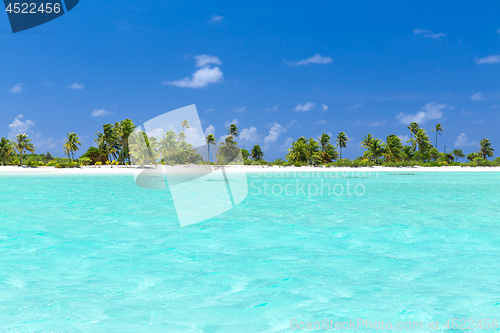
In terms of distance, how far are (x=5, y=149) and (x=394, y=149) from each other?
8037cm

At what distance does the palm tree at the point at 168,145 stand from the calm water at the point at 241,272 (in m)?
68.5

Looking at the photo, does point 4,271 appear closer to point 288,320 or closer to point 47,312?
point 47,312

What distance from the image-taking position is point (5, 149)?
74.1 metres

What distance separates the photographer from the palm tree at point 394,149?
6975cm

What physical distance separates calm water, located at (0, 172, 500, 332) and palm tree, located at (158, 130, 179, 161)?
6851 cm

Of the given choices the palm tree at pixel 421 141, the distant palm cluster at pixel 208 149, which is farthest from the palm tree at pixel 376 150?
the palm tree at pixel 421 141

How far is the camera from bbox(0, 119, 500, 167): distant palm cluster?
230 ft

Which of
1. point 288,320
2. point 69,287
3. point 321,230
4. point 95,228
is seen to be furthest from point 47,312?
point 321,230

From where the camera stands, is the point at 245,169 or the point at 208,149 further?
the point at 208,149

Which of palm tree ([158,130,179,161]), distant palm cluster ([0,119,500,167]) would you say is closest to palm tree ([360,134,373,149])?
distant palm cluster ([0,119,500,167])

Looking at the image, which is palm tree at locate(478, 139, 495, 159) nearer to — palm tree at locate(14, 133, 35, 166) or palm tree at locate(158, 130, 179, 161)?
palm tree at locate(158, 130, 179, 161)

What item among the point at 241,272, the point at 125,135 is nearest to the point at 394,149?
the point at 125,135

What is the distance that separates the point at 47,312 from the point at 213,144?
9923 centimetres

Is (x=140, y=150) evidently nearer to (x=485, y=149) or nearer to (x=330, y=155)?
(x=330, y=155)
